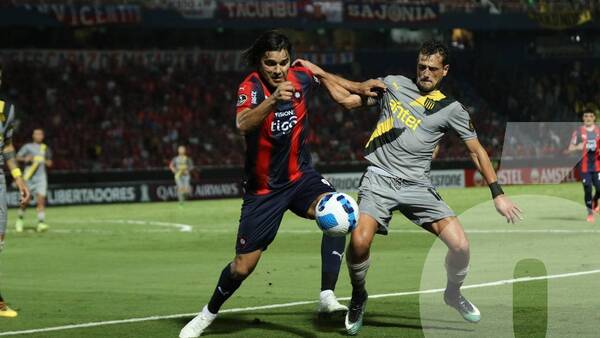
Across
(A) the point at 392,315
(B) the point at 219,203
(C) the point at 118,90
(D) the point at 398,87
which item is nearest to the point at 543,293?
(A) the point at 392,315

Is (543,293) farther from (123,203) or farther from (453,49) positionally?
(453,49)

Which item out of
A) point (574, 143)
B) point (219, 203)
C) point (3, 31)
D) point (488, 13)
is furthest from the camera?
point (488, 13)

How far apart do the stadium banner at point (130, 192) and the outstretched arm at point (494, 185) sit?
30.8 m

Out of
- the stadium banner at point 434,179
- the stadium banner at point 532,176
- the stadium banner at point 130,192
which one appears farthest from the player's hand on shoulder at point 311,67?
the stadium banner at point 532,176

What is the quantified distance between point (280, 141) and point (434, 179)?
118 ft

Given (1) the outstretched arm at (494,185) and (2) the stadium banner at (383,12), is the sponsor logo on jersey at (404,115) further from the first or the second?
(2) the stadium banner at (383,12)

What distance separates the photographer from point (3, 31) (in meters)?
48.4

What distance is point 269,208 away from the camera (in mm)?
10141

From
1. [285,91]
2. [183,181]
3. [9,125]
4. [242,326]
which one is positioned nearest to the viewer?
[285,91]

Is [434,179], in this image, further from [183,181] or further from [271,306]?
[271,306]

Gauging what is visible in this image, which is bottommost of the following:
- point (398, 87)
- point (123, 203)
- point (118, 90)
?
point (123, 203)

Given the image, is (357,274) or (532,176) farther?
(532,176)

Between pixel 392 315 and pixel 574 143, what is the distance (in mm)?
14706

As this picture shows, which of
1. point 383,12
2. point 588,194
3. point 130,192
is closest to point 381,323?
point 588,194
